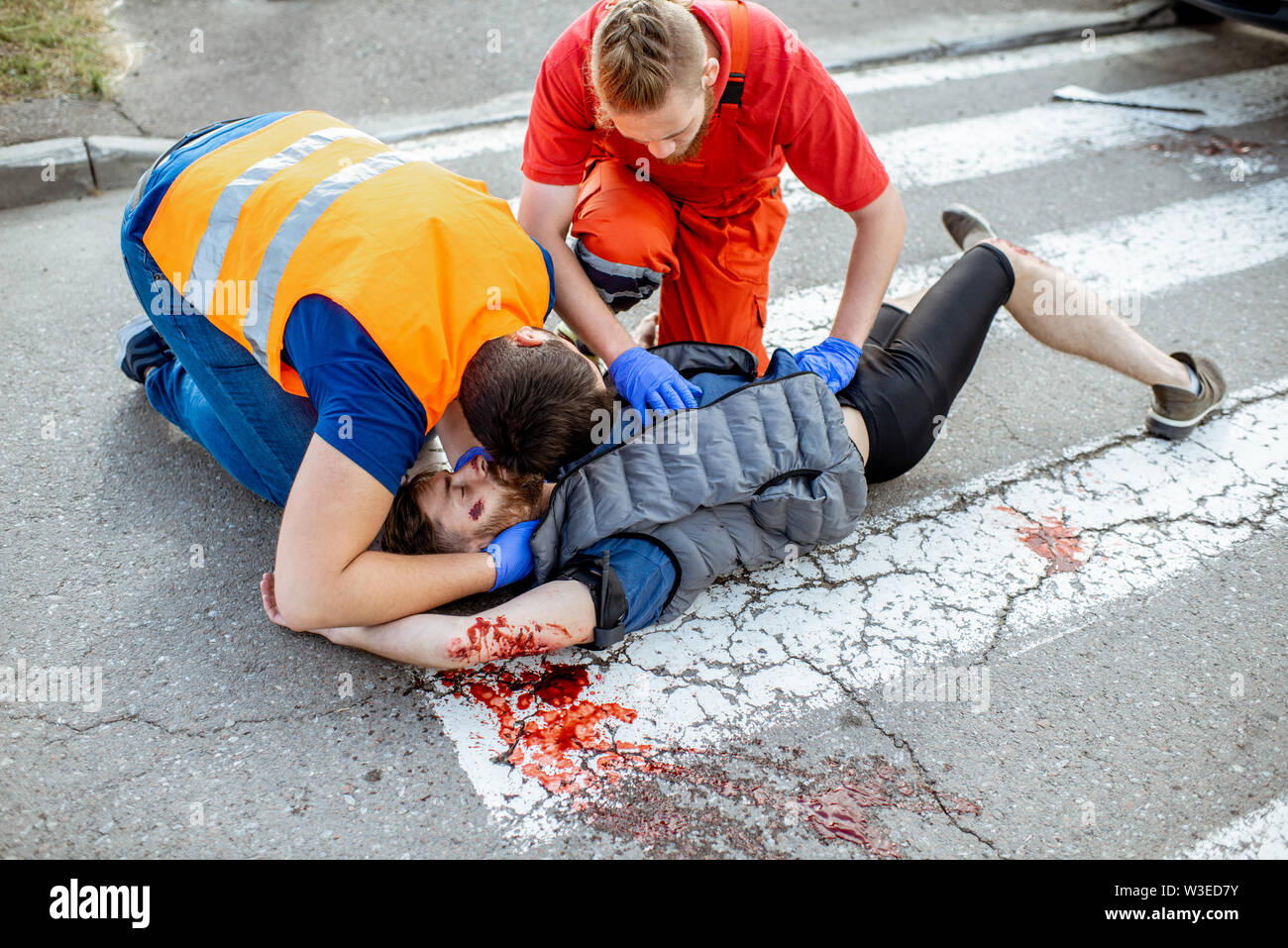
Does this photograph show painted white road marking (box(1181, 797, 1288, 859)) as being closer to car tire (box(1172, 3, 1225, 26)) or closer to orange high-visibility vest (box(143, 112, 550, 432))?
orange high-visibility vest (box(143, 112, 550, 432))

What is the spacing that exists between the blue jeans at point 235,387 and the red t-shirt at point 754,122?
3.04 ft

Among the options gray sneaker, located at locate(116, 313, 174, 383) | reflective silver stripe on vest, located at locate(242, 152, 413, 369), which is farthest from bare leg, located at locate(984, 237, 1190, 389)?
gray sneaker, located at locate(116, 313, 174, 383)

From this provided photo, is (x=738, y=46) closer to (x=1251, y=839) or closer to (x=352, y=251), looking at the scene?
(x=352, y=251)

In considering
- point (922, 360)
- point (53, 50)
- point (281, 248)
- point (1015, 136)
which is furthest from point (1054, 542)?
point (53, 50)

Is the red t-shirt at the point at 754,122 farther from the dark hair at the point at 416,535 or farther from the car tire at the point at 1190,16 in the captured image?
the car tire at the point at 1190,16

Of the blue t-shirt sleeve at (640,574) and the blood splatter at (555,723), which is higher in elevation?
the blue t-shirt sleeve at (640,574)

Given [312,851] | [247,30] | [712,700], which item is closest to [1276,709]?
[712,700]

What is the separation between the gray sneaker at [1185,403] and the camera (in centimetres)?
313

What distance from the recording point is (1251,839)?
2.07m

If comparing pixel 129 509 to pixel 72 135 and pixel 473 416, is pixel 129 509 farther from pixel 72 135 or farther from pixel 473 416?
pixel 72 135

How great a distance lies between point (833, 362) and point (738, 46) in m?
0.87

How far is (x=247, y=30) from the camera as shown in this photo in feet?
16.3

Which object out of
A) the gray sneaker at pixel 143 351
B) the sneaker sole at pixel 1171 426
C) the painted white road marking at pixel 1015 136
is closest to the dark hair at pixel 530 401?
the gray sneaker at pixel 143 351

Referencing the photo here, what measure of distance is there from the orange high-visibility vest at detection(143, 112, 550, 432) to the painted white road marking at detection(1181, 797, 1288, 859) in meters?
1.87
